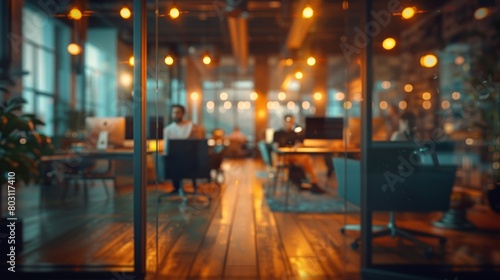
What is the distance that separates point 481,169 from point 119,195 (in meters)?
5.98

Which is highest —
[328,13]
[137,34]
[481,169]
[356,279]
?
[328,13]

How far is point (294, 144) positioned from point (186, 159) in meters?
1.47

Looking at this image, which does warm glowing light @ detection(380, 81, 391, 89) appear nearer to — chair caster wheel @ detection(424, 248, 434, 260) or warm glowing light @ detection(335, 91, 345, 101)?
warm glowing light @ detection(335, 91, 345, 101)

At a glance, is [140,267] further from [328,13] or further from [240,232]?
[328,13]

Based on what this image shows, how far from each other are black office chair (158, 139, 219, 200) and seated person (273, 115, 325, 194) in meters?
1.02

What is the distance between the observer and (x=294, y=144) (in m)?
4.76

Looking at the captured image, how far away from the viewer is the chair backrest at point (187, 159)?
17.5 feet

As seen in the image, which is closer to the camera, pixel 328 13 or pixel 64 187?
pixel 64 187

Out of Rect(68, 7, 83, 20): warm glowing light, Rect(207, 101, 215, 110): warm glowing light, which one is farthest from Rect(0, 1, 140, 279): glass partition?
Rect(207, 101, 215, 110): warm glowing light

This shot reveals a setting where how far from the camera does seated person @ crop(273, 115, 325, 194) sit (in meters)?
4.77

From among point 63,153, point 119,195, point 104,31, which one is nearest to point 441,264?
point 119,195

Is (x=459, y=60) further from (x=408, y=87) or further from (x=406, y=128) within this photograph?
(x=406, y=128)

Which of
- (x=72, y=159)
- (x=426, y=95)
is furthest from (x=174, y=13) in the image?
(x=426, y=95)

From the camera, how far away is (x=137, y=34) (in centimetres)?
298
